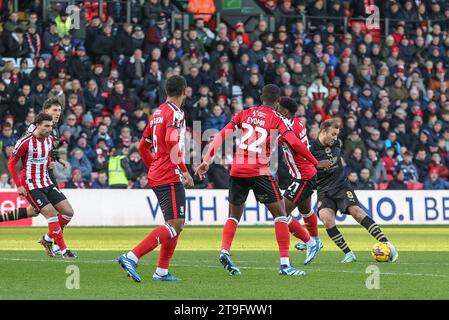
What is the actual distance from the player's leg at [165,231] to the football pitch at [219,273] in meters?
0.26

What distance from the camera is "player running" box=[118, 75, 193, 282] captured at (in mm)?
13055

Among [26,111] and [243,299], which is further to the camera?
[26,111]

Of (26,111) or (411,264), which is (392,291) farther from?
(26,111)

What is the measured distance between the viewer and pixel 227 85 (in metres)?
31.7

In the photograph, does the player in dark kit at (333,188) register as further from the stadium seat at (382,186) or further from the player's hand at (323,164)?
the stadium seat at (382,186)

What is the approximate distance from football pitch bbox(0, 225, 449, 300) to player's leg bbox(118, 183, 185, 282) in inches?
10.2

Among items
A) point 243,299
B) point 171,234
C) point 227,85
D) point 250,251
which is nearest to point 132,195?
point 227,85

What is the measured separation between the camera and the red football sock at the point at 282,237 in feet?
46.0

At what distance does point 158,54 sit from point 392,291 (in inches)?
766

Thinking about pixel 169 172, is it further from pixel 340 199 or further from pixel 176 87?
pixel 340 199

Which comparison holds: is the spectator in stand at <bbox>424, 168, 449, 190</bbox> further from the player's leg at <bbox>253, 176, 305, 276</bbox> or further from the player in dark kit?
the player's leg at <bbox>253, 176, 305, 276</bbox>

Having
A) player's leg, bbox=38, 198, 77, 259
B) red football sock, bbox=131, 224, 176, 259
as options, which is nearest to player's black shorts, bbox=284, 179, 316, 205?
player's leg, bbox=38, 198, 77, 259

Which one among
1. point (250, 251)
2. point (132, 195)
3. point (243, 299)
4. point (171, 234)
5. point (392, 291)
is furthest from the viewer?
point (132, 195)
